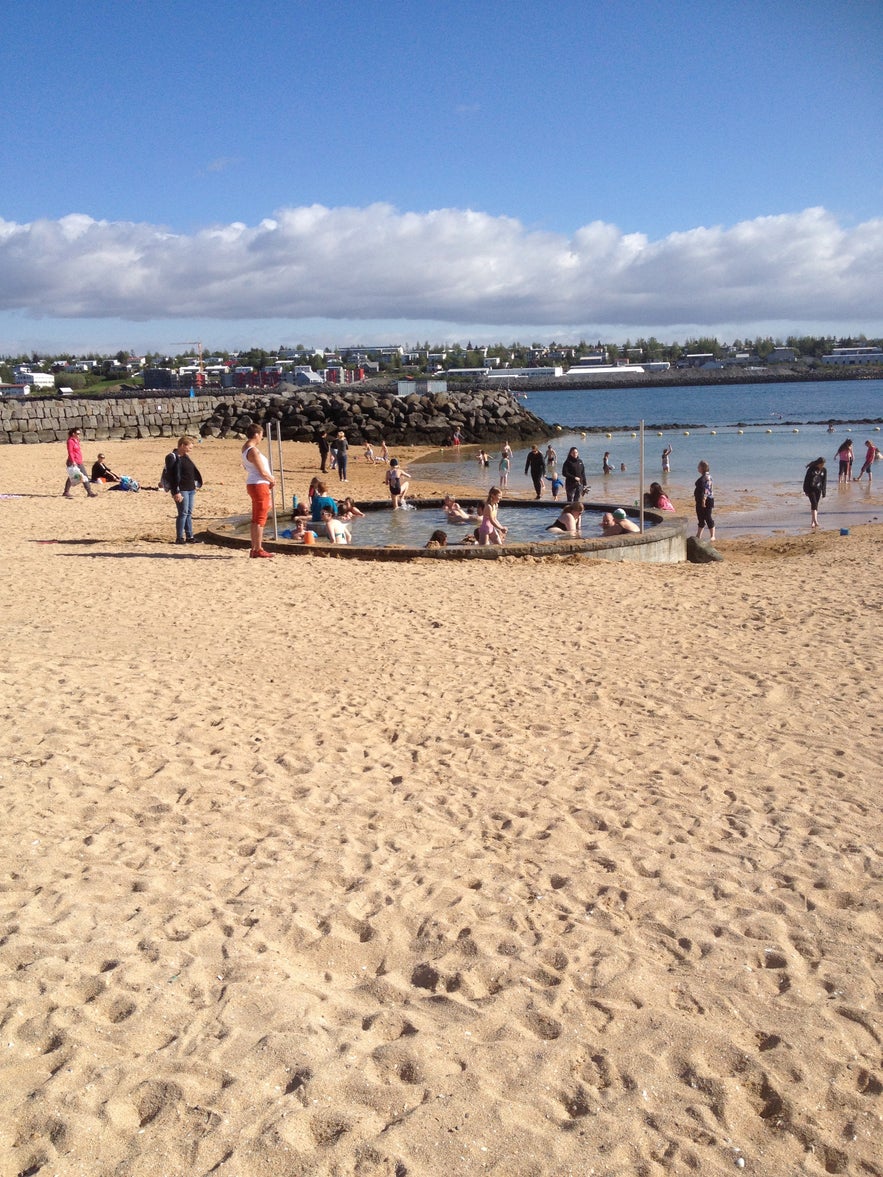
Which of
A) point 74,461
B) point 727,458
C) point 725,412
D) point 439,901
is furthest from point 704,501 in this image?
point 725,412

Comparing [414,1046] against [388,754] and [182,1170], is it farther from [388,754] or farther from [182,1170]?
[388,754]

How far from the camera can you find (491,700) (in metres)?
7.34

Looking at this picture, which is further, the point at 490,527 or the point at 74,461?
the point at 74,461

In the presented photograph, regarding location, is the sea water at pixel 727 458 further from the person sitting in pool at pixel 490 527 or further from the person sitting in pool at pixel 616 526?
the person sitting in pool at pixel 490 527

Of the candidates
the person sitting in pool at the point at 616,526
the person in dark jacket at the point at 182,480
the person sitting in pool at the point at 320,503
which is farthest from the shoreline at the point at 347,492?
the person sitting in pool at the point at 616,526

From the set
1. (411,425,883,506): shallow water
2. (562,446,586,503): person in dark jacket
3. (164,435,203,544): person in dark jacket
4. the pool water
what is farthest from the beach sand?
(411,425,883,506): shallow water

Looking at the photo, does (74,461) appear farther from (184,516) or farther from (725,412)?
→ (725,412)

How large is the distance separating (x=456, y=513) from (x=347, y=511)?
1.93 meters

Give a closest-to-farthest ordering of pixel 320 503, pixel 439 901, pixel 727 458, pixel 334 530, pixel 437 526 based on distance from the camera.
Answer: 1. pixel 439 901
2. pixel 334 530
3. pixel 320 503
4. pixel 437 526
5. pixel 727 458

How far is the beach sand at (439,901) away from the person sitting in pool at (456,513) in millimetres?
8332

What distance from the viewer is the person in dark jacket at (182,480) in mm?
13648

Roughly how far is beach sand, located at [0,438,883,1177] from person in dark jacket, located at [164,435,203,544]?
4.67 metres

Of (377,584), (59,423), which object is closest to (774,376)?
(59,423)

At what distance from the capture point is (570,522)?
15.5 m
